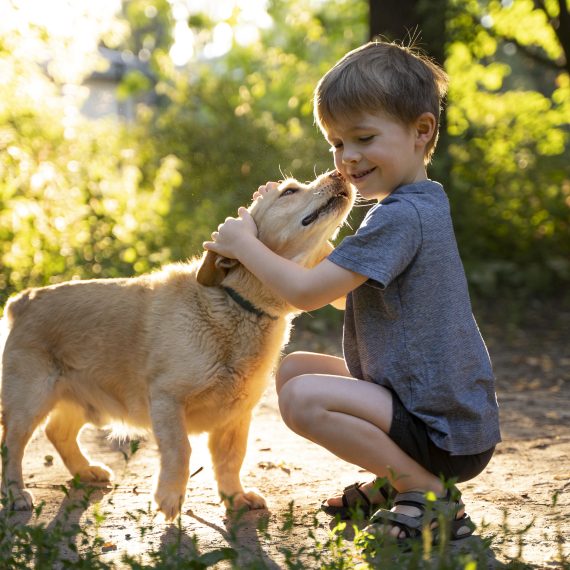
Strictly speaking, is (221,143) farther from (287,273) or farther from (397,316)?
(397,316)

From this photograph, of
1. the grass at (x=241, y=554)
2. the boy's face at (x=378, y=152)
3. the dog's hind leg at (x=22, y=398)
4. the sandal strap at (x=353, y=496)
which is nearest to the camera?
the grass at (x=241, y=554)

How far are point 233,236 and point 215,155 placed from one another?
8096mm

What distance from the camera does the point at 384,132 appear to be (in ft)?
10.7

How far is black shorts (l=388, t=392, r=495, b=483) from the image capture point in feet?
10.4

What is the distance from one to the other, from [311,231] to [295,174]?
263 inches

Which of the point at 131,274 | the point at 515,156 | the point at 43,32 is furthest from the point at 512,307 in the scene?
the point at 43,32

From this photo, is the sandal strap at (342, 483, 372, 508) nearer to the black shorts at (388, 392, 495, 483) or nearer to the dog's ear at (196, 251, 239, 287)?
the black shorts at (388, 392, 495, 483)

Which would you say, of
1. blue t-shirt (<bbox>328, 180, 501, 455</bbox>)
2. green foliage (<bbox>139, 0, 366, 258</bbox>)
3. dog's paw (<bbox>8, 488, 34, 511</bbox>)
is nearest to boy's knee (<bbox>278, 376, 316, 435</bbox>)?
blue t-shirt (<bbox>328, 180, 501, 455</bbox>)

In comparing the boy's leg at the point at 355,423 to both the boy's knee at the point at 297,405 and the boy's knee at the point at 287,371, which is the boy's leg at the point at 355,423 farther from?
the boy's knee at the point at 287,371

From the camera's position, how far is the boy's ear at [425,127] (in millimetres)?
3314

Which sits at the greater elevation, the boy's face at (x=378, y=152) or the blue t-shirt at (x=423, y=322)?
the boy's face at (x=378, y=152)

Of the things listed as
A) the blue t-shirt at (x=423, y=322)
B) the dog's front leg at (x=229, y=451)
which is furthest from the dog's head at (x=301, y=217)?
the dog's front leg at (x=229, y=451)

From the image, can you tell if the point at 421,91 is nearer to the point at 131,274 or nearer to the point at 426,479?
the point at 426,479

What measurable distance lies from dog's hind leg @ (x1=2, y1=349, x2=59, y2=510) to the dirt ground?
0.82 feet
